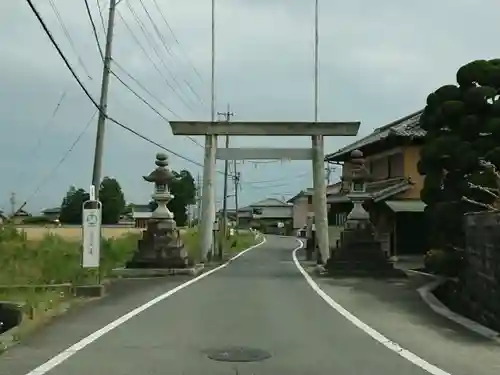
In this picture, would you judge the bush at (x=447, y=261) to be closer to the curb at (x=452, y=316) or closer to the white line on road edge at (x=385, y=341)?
the curb at (x=452, y=316)

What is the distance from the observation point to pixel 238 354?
9242 mm

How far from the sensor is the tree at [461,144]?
1931 cm

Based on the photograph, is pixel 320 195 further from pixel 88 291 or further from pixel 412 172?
pixel 88 291

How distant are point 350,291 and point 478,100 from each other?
21.1ft

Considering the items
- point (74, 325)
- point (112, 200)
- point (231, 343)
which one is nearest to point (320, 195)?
point (74, 325)

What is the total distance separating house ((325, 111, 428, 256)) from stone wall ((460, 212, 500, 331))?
16815 mm

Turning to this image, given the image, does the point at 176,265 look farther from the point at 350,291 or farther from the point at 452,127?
the point at 452,127

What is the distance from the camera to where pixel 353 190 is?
25.2 meters

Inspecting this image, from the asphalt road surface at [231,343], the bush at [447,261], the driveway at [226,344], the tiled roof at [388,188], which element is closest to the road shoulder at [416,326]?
the driveway at [226,344]

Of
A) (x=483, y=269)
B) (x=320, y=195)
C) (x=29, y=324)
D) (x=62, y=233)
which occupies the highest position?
(x=320, y=195)

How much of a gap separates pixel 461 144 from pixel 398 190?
1408 centimetres

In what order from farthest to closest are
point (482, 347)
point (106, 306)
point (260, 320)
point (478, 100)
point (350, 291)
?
1. point (478, 100)
2. point (350, 291)
3. point (106, 306)
4. point (260, 320)
5. point (482, 347)

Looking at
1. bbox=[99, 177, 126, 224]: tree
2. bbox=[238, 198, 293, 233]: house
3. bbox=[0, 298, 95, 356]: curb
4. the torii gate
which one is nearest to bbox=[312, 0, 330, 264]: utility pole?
the torii gate

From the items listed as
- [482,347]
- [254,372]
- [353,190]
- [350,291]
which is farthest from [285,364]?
[353,190]
